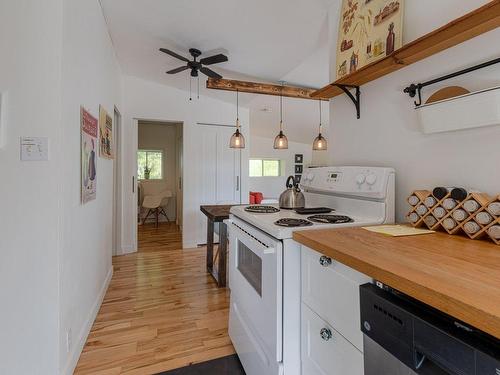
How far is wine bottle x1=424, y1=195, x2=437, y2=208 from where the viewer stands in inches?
45.4

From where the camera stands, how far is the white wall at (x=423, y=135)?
3.44 ft

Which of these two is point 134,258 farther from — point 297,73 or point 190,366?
point 297,73

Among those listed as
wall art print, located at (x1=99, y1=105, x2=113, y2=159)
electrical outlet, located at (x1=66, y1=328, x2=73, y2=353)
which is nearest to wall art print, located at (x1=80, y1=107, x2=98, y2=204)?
wall art print, located at (x1=99, y1=105, x2=113, y2=159)

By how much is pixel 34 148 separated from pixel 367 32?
1.86 meters

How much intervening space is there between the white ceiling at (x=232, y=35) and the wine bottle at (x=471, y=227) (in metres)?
1.77

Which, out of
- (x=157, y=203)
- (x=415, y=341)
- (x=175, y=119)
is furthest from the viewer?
(x=157, y=203)

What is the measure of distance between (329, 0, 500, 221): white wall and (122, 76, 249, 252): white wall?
2988 millimetres

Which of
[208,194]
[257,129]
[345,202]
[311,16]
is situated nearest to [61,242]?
[345,202]

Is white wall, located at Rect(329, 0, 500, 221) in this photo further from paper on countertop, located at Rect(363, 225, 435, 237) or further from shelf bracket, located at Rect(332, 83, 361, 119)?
paper on countertop, located at Rect(363, 225, 435, 237)

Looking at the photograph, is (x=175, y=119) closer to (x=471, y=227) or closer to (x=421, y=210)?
(x=421, y=210)

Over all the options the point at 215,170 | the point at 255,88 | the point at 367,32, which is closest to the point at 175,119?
the point at 215,170

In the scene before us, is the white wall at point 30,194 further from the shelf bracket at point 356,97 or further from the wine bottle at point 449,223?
the wine bottle at point 449,223

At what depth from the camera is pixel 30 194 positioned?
131 centimetres

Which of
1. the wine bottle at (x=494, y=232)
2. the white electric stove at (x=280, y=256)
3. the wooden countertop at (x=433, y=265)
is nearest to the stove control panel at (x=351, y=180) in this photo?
the white electric stove at (x=280, y=256)
